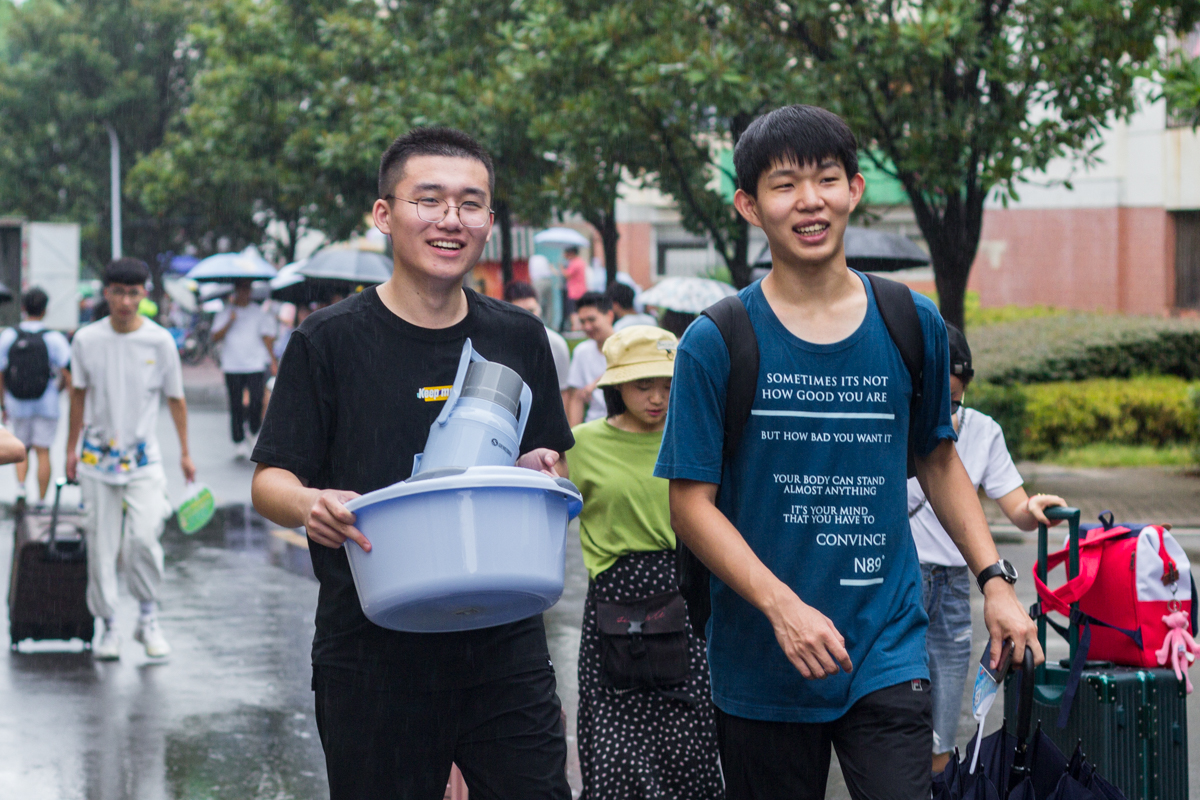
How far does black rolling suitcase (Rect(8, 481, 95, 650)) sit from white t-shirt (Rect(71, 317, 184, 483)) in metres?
0.30


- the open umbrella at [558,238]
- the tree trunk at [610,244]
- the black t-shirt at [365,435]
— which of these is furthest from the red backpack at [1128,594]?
the open umbrella at [558,238]

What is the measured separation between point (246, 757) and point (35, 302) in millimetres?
7898

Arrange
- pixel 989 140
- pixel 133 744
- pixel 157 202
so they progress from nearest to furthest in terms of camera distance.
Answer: pixel 133 744 → pixel 989 140 → pixel 157 202

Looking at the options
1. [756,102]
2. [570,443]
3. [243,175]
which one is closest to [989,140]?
[756,102]

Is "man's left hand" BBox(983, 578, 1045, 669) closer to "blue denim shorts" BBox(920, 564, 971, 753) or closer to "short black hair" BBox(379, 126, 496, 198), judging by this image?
"short black hair" BBox(379, 126, 496, 198)

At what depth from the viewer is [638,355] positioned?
4.88 meters

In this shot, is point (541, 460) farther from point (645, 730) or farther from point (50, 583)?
point (50, 583)

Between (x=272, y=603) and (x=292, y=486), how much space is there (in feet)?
20.7

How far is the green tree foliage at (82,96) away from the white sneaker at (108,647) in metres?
35.7

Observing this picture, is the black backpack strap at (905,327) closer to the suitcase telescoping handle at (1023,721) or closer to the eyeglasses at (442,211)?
the suitcase telescoping handle at (1023,721)

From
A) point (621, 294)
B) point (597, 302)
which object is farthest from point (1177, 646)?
point (621, 294)

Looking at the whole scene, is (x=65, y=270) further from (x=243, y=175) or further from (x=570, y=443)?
(x=570, y=443)

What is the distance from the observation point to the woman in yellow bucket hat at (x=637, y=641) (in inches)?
180

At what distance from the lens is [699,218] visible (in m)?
14.6
